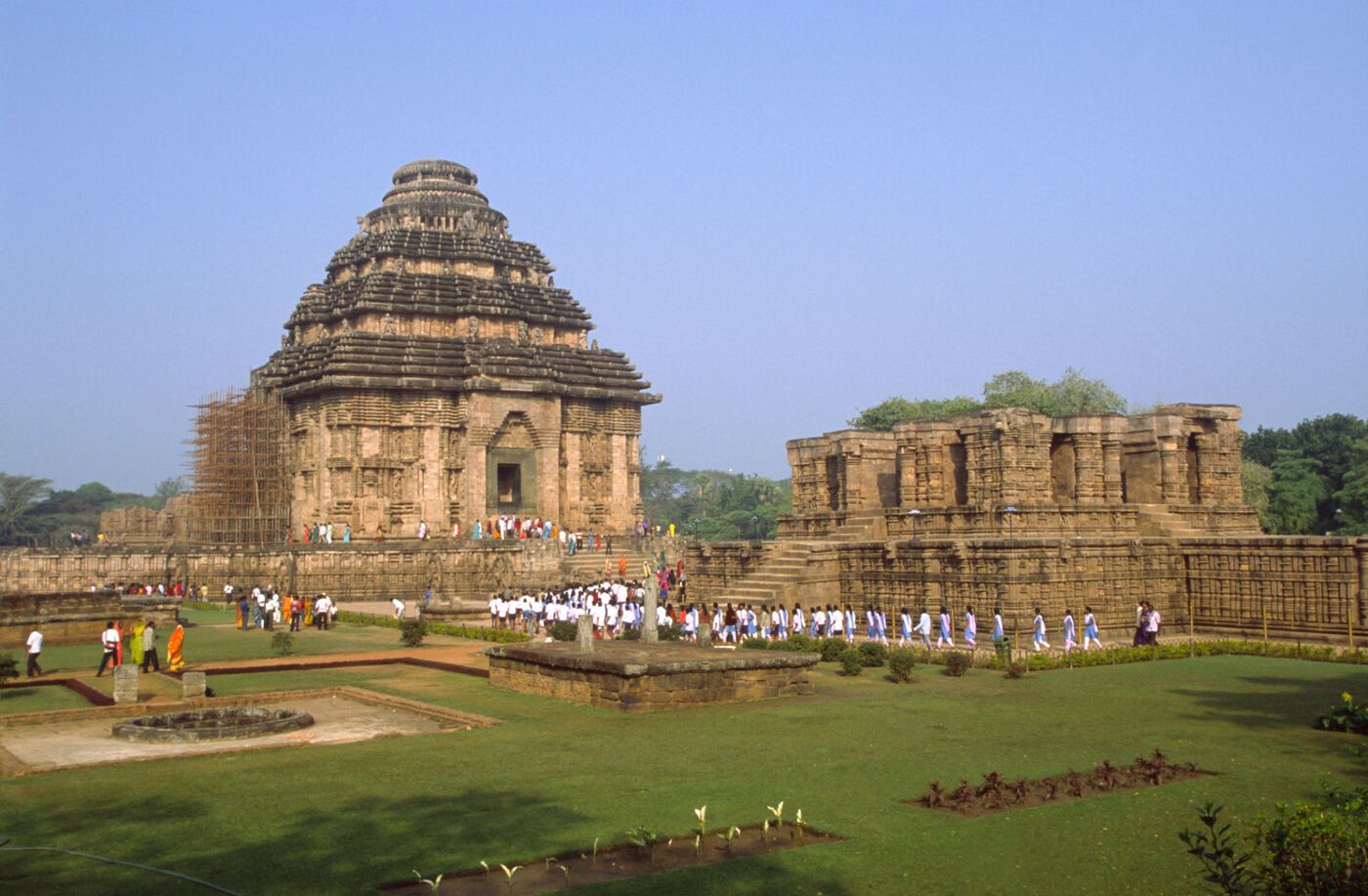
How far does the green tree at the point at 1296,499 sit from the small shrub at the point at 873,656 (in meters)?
38.0

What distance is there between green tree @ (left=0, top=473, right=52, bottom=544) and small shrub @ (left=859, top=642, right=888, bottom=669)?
283 feet

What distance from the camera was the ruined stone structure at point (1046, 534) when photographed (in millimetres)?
24078

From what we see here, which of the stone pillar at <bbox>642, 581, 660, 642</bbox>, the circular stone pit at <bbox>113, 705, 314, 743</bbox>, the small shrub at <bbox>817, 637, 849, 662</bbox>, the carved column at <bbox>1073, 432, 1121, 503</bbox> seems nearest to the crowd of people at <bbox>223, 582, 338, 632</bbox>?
the stone pillar at <bbox>642, 581, 660, 642</bbox>

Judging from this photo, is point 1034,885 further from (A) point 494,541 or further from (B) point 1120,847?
(A) point 494,541

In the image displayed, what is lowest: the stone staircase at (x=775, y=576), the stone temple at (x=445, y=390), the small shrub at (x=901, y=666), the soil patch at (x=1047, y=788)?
the soil patch at (x=1047, y=788)

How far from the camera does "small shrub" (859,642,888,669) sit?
20141 mm

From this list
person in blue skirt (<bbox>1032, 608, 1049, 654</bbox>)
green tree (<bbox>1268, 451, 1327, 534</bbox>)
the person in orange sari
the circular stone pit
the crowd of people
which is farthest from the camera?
green tree (<bbox>1268, 451, 1327, 534</bbox>)

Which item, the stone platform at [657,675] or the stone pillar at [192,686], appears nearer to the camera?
the stone platform at [657,675]

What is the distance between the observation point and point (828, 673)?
19.5 metres

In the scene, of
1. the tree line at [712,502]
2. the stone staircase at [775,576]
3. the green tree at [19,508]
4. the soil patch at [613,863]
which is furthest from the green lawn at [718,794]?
the green tree at [19,508]

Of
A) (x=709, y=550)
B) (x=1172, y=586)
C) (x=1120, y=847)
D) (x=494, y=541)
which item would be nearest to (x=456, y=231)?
(x=494, y=541)

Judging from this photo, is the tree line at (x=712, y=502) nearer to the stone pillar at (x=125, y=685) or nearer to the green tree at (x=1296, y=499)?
the green tree at (x=1296, y=499)

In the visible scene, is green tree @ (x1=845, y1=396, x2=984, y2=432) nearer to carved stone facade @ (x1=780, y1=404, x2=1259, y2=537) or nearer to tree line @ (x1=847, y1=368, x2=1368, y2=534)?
tree line @ (x1=847, y1=368, x2=1368, y2=534)

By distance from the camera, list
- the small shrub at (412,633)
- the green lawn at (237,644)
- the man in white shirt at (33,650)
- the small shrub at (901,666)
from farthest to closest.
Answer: the small shrub at (412,633), the green lawn at (237,644), the man in white shirt at (33,650), the small shrub at (901,666)
